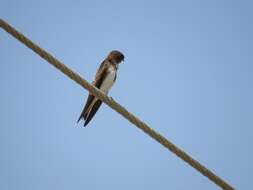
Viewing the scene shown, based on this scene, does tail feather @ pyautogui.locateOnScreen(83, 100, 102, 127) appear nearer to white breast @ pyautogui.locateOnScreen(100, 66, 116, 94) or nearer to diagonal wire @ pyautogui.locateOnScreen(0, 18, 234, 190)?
white breast @ pyautogui.locateOnScreen(100, 66, 116, 94)

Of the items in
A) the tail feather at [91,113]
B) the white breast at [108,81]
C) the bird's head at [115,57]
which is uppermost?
the bird's head at [115,57]

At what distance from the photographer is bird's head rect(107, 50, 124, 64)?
27.5 feet

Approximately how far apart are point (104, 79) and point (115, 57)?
2.10ft

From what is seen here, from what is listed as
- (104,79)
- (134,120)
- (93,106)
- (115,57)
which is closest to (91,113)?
(93,106)

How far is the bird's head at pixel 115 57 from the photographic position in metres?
8.38

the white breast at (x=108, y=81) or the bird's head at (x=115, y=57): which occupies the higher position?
the bird's head at (x=115, y=57)

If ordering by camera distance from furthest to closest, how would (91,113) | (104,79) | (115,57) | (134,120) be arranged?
(115,57) → (104,79) → (91,113) → (134,120)

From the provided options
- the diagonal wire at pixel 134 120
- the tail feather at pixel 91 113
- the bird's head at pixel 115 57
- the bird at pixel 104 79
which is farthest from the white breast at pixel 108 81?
the diagonal wire at pixel 134 120

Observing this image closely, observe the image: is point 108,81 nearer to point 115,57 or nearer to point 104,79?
point 104,79

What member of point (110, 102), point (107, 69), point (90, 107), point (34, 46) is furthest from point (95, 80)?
point (34, 46)

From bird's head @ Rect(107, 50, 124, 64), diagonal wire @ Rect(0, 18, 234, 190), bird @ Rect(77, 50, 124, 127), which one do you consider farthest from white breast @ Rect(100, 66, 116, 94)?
diagonal wire @ Rect(0, 18, 234, 190)

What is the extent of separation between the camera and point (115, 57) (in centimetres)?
843

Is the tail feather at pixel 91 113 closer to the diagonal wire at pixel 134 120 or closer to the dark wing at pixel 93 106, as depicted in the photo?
the dark wing at pixel 93 106

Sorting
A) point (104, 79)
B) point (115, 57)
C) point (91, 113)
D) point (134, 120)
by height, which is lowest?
point (134, 120)
